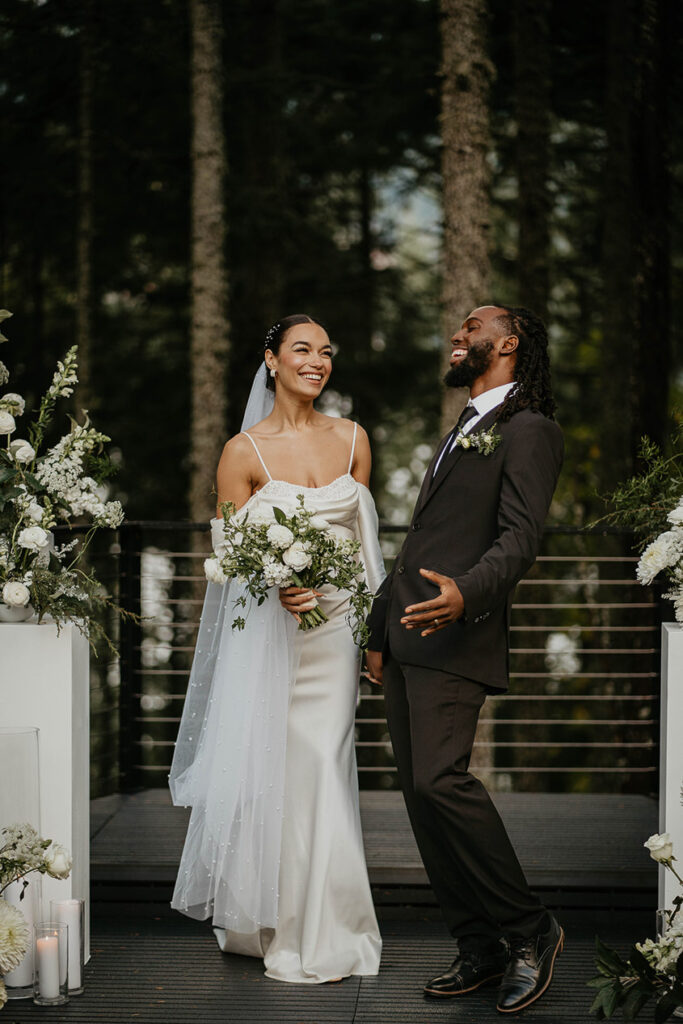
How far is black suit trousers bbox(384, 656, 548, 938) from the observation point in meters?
3.66

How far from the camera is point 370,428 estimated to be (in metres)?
13.7

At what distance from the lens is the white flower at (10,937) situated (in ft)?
Result: 10.4

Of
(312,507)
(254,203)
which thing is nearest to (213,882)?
(312,507)

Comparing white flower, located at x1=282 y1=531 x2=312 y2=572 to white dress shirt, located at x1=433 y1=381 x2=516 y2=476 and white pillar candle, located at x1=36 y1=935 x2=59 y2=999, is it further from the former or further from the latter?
white pillar candle, located at x1=36 y1=935 x2=59 y2=999

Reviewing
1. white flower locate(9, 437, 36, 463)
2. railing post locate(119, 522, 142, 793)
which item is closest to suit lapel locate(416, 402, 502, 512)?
white flower locate(9, 437, 36, 463)

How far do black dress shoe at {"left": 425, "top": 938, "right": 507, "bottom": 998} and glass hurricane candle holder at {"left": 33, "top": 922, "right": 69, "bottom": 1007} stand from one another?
1.16 m

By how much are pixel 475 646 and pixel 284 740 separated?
0.83 meters

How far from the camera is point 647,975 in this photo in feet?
10.6

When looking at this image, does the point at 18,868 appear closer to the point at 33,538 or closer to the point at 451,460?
the point at 33,538

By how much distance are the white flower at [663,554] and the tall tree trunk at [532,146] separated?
544 cm

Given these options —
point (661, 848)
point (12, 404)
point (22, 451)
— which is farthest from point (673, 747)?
point (12, 404)

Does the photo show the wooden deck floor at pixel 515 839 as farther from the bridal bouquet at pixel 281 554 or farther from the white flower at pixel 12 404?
the white flower at pixel 12 404

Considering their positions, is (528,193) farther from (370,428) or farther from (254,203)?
(370,428)

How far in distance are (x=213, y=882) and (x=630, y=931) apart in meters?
1.66
